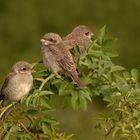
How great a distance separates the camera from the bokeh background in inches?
605

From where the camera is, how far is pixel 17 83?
6109mm

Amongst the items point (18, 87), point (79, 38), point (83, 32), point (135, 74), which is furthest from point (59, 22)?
point (135, 74)

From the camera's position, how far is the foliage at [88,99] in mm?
4824

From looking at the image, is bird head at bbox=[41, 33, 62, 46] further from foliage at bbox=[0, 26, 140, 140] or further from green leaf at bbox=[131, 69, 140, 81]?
green leaf at bbox=[131, 69, 140, 81]

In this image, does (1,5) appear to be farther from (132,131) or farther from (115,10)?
(132,131)

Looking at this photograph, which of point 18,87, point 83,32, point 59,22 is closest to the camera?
point 18,87

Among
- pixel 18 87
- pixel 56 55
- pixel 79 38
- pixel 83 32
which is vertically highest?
pixel 83 32

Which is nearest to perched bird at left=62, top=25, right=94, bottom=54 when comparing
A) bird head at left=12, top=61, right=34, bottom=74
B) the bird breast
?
the bird breast

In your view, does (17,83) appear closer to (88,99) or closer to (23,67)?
(23,67)

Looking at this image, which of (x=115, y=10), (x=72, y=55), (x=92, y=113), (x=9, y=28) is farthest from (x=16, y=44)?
(x=72, y=55)

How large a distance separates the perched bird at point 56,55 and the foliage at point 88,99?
0.62 m

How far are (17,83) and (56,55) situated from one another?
2.74 feet

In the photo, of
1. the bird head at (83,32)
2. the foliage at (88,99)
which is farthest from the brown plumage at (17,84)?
the bird head at (83,32)

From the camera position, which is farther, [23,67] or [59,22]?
[59,22]
